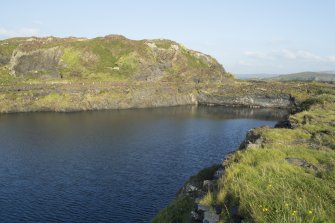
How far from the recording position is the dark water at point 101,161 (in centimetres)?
5141

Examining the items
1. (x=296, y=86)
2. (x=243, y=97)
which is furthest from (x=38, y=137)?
(x=296, y=86)

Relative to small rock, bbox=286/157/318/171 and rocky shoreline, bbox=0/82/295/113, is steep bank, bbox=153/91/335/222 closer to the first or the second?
small rock, bbox=286/157/318/171

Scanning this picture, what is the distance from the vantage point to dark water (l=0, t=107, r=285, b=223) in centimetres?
5141

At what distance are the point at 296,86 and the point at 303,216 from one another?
621ft

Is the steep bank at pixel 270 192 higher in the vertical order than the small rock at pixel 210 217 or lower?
higher

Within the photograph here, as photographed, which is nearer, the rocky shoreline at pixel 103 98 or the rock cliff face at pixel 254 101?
the rocky shoreline at pixel 103 98

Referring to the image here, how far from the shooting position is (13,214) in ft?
162

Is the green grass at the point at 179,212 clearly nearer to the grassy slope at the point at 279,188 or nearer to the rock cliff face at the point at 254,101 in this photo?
the grassy slope at the point at 279,188

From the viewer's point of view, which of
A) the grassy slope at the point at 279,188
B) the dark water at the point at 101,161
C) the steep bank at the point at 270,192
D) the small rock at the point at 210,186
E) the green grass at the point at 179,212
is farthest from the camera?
the dark water at the point at 101,161

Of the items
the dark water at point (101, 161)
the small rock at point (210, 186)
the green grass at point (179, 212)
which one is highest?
the small rock at point (210, 186)

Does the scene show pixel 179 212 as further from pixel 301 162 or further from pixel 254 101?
pixel 254 101

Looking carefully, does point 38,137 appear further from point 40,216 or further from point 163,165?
point 40,216

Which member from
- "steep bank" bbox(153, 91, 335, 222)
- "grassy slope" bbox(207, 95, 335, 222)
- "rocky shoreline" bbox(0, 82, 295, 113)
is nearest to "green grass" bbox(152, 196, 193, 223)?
"steep bank" bbox(153, 91, 335, 222)

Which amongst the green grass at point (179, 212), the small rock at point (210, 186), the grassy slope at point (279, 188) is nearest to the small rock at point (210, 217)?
the grassy slope at point (279, 188)
